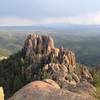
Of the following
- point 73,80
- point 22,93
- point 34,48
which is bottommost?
point 73,80

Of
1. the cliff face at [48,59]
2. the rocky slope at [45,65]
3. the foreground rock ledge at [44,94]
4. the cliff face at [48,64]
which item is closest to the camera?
the foreground rock ledge at [44,94]

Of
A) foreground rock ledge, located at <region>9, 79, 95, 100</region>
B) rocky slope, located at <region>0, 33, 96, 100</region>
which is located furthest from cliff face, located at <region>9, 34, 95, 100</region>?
foreground rock ledge, located at <region>9, 79, 95, 100</region>

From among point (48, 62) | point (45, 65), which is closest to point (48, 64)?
point (45, 65)

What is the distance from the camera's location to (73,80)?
16362 centimetres

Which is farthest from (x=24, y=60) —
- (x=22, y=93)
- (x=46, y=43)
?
(x=22, y=93)

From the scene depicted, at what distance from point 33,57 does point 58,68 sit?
19094 millimetres

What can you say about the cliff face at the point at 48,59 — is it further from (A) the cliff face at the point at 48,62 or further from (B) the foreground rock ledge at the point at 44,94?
(B) the foreground rock ledge at the point at 44,94

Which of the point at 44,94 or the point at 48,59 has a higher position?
the point at 44,94

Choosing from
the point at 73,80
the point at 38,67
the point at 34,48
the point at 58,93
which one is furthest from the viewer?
the point at 34,48

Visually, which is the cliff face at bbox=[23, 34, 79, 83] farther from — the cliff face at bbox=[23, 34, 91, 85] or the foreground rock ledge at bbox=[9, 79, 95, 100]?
the foreground rock ledge at bbox=[9, 79, 95, 100]

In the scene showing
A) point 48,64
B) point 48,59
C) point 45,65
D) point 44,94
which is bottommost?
point 45,65

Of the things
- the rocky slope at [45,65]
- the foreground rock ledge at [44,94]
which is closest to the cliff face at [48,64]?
the rocky slope at [45,65]

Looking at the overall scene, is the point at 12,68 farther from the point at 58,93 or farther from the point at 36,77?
the point at 58,93

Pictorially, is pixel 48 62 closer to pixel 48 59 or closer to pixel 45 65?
pixel 48 59
